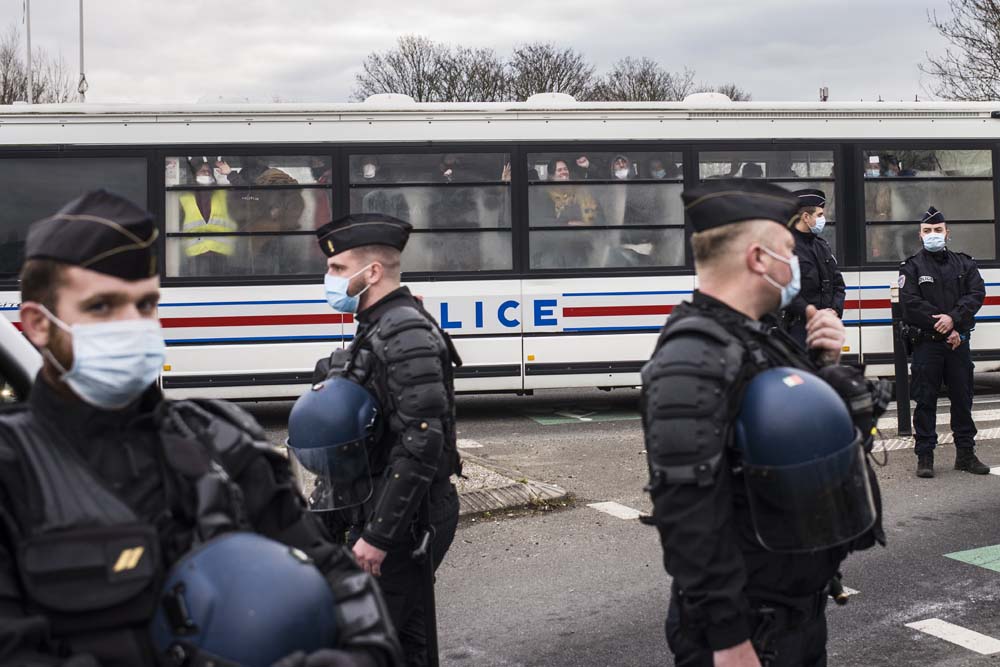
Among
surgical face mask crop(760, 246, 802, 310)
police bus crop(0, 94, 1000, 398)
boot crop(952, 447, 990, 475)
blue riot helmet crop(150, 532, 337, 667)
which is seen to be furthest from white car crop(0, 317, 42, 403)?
police bus crop(0, 94, 1000, 398)

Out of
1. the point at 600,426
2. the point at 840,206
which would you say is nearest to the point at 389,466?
the point at 600,426

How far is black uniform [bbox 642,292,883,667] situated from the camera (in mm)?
2635

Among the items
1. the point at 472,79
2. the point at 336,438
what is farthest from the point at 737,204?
the point at 472,79

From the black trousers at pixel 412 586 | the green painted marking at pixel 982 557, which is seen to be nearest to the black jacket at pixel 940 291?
the green painted marking at pixel 982 557

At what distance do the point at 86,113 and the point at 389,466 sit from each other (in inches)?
340

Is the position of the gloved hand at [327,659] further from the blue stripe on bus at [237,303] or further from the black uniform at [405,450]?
the blue stripe on bus at [237,303]

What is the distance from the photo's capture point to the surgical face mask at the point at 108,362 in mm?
1979

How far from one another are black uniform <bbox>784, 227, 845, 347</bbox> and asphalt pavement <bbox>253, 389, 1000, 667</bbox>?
4.50 feet

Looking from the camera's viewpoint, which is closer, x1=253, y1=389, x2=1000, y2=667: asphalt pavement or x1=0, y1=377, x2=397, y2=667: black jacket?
x1=0, y1=377, x2=397, y2=667: black jacket

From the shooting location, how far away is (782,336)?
3.14m

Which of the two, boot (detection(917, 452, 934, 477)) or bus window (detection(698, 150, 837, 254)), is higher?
bus window (detection(698, 150, 837, 254))

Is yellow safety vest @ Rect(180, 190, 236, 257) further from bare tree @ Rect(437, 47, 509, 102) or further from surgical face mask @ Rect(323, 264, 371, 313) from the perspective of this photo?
bare tree @ Rect(437, 47, 509, 102)

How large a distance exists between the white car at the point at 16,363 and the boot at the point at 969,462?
7.57 metres

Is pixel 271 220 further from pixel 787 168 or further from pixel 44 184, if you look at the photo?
pixel 787 168
